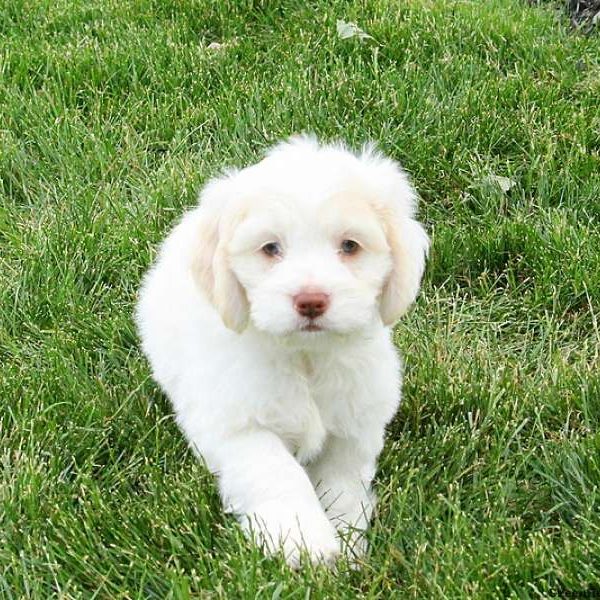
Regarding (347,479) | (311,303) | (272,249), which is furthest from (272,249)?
(347,479)

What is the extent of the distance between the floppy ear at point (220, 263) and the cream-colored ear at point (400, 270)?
1.22 feet

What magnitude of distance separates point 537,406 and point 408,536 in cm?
78

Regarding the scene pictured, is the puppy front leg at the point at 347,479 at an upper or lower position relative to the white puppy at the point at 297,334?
lower

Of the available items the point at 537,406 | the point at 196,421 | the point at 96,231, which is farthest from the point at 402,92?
the point at 196,421

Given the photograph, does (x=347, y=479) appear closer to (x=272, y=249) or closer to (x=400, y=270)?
(x=400, y=270)

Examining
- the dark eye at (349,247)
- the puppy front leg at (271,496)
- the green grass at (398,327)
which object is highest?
the dark eye at (349,247)

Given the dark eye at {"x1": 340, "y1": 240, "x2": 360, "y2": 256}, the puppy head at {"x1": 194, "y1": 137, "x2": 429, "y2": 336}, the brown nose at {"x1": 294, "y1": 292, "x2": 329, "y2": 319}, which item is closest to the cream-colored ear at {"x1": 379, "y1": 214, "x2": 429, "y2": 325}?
the puppy head at {"x1": 194, "y1": 137, "x2": 429, "y2": 336}

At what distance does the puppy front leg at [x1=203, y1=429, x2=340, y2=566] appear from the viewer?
2605mm

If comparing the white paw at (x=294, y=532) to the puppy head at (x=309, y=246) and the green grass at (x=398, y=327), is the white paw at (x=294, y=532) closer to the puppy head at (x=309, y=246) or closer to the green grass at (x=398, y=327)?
the green grass at (x=398, y=327)

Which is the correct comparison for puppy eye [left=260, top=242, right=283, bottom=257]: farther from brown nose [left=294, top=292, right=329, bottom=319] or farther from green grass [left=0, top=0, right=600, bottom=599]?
green grass [left=0, top=0, right=600, bottom=599]

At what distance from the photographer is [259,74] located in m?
5.30

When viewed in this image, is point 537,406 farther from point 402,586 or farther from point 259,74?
point 259,74

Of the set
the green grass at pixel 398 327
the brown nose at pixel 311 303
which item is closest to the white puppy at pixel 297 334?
the brown nose at pixel 311 303

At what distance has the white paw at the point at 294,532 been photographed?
258 cm
